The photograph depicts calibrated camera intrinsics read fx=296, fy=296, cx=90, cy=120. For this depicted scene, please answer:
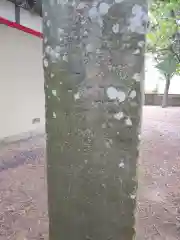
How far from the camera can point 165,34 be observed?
3.45 meters

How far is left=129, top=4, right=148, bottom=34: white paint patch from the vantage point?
0.68 m

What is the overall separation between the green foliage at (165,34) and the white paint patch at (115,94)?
354 millimetres

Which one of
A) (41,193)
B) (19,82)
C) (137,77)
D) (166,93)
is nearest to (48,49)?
(137,77)

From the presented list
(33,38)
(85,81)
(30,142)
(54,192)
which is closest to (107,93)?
(85,81)

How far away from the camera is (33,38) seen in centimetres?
541

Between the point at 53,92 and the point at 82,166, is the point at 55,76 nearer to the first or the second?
the point at 53,92

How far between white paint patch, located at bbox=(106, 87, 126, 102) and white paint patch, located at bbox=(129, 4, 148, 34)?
0.47ft

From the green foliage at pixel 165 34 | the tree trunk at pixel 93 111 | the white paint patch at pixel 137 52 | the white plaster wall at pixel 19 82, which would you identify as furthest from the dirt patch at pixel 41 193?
the green foliage at pixel 165 34

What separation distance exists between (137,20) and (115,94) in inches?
7.0

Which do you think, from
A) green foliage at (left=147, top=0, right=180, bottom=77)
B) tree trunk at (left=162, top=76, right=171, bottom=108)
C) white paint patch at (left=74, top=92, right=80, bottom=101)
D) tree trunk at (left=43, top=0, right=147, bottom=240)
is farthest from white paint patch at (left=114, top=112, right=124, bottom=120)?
tree trunk at (left=162, top=76, right=171, bottom=108)

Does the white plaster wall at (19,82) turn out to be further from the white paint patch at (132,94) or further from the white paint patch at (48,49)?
the white paint patch at (132,94)

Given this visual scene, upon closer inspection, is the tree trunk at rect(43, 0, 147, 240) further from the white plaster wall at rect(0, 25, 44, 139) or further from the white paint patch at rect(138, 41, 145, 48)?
the white plaster wall at rect(0, 25, 44, 139)

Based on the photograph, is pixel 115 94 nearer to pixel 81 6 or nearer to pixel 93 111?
pixel 93 111

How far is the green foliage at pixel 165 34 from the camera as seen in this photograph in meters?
2.81
